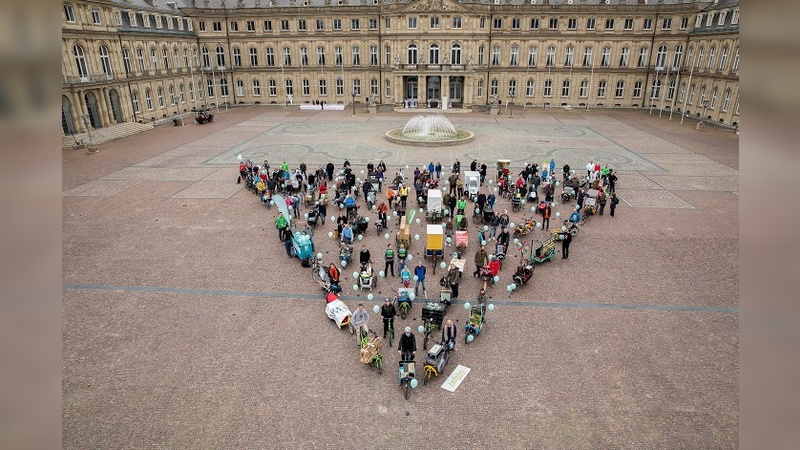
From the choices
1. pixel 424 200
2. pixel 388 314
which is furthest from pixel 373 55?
pixel 388 314

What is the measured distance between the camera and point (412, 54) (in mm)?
63844

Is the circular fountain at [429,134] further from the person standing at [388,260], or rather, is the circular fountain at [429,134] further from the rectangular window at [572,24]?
the rectangular window at [572,24]

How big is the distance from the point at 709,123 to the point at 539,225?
133ft

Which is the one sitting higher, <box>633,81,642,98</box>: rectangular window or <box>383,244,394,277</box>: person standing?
<box>633,81,642,98</box>: rectangular window

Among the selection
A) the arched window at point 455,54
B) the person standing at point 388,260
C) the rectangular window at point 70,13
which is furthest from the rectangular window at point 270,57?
the person standing at point 388,260

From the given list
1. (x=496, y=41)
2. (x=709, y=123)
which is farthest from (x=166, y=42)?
(x=709, y=123)

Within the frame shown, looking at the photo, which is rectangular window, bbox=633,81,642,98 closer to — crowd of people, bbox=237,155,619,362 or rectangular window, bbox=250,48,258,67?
crowd of people, bbox=237,155,619,362

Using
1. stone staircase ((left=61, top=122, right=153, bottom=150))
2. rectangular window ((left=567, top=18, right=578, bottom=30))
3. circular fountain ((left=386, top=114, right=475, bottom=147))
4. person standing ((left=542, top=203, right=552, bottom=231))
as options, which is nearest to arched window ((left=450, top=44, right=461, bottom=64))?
rectangular window ((left=567, top=18, right=578, bottom=30))

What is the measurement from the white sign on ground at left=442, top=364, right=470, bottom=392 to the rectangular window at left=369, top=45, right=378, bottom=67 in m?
58.1

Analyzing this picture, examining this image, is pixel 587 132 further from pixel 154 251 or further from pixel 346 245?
pixel 154 251

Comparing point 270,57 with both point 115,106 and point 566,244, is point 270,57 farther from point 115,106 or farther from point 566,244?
point 566,244

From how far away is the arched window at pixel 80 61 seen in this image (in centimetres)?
4416

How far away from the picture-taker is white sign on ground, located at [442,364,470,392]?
44.8 ft

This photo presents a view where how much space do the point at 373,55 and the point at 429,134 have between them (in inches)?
1078
